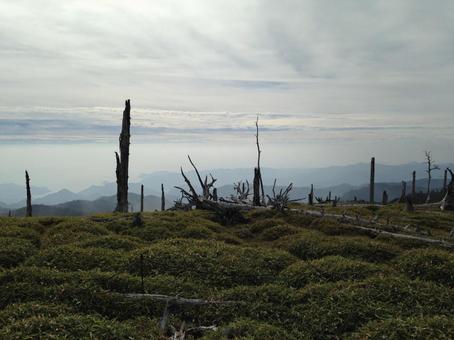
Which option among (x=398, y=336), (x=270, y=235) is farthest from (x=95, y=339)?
(x=270, y=235)

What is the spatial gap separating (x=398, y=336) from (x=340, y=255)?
788cm

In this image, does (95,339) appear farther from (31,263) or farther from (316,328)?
(31,263)

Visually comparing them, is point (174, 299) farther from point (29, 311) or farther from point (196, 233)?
point (196, 233)

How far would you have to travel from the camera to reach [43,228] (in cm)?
2211

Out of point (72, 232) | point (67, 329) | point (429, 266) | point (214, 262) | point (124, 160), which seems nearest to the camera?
point (67, 329)

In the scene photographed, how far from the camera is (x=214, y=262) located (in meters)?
15.3

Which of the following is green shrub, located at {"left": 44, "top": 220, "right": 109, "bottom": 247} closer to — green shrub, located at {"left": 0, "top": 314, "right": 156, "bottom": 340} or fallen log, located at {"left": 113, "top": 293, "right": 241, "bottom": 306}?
fallen log, located at {"left": 113, "top": 293, "right": 241, "bottom": 306}

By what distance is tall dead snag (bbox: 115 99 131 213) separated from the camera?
32281 millimetres

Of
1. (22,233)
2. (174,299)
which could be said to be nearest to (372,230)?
(174,299)

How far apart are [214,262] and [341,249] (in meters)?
6.24

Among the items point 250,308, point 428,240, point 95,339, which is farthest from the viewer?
point 428,240

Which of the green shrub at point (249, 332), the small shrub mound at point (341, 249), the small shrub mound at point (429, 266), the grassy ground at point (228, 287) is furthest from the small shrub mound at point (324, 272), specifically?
the green shrub at point (249, 332)

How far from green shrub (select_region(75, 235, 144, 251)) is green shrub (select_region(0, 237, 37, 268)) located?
2033 mm

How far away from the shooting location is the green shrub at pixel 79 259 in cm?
1452
